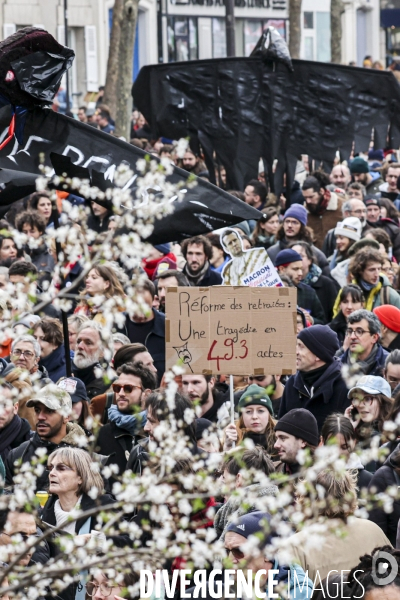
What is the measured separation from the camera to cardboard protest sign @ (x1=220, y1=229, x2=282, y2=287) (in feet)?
28.5

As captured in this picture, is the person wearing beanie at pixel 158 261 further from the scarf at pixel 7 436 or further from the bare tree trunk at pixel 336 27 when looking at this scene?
the bare tree trunk at pixel 336 27

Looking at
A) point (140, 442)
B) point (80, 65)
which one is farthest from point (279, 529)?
point (80, 65)

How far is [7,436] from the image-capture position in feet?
24.6

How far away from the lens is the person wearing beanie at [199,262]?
10711 millimetres

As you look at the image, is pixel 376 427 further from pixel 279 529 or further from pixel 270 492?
pixel 279 529

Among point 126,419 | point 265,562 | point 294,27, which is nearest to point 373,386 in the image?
point 126,419

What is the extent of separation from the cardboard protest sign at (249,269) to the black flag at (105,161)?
6.06 ft

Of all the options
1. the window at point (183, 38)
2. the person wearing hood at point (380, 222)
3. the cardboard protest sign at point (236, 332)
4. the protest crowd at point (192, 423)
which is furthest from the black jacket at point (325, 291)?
the window at point (183, 38)

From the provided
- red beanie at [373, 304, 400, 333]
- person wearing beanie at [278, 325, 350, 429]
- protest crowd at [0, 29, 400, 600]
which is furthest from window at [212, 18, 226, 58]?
person wearing beanie at [278, 325, 350, 429]

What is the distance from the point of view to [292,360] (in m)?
7.44

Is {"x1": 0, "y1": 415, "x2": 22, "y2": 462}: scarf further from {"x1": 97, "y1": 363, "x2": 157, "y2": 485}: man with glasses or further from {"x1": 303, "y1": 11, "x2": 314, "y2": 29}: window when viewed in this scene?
{"x1": 303, "y1": 11, "x2": 314, "y2": 29}: window

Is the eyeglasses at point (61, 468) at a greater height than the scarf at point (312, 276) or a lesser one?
greater

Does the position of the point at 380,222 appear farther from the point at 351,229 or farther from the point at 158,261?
the point at 158,261

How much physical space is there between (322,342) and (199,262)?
2808 millimetres
